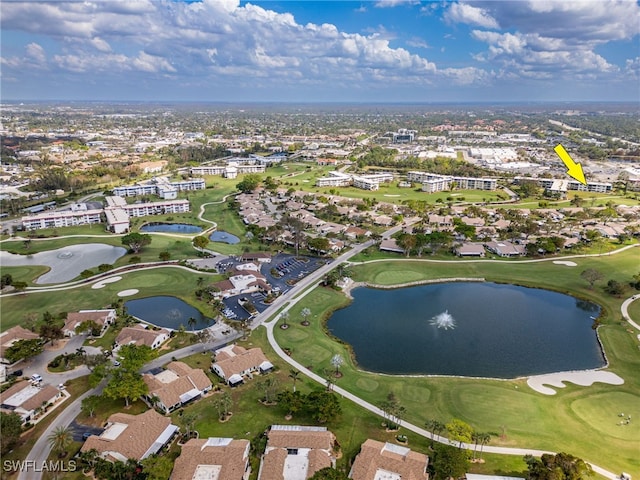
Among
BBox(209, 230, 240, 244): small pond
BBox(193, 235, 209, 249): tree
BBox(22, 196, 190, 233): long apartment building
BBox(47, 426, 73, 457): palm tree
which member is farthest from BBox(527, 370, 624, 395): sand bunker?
BBox(22, 196, 190, 233): long apartment building

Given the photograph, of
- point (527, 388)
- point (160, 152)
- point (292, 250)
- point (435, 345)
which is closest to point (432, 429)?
point (527, 388)

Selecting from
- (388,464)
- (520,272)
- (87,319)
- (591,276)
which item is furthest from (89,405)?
(591,276)

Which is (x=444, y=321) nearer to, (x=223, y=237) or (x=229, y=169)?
(x=223, y=237)

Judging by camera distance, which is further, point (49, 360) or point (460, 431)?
point (49, 360)

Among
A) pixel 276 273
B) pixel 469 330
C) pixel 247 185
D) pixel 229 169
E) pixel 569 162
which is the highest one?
pixel 569 162

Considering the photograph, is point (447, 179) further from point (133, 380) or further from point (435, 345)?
point (133, 380)

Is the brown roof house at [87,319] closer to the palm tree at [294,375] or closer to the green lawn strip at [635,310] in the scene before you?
the palm tree at [294,375]

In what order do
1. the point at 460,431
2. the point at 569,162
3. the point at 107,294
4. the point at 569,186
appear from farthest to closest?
the point at 569,186 → the point at 107,294 → the point at 460,431 → the point at 569,162

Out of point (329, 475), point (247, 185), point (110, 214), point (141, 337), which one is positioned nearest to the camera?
point (329, 475)
